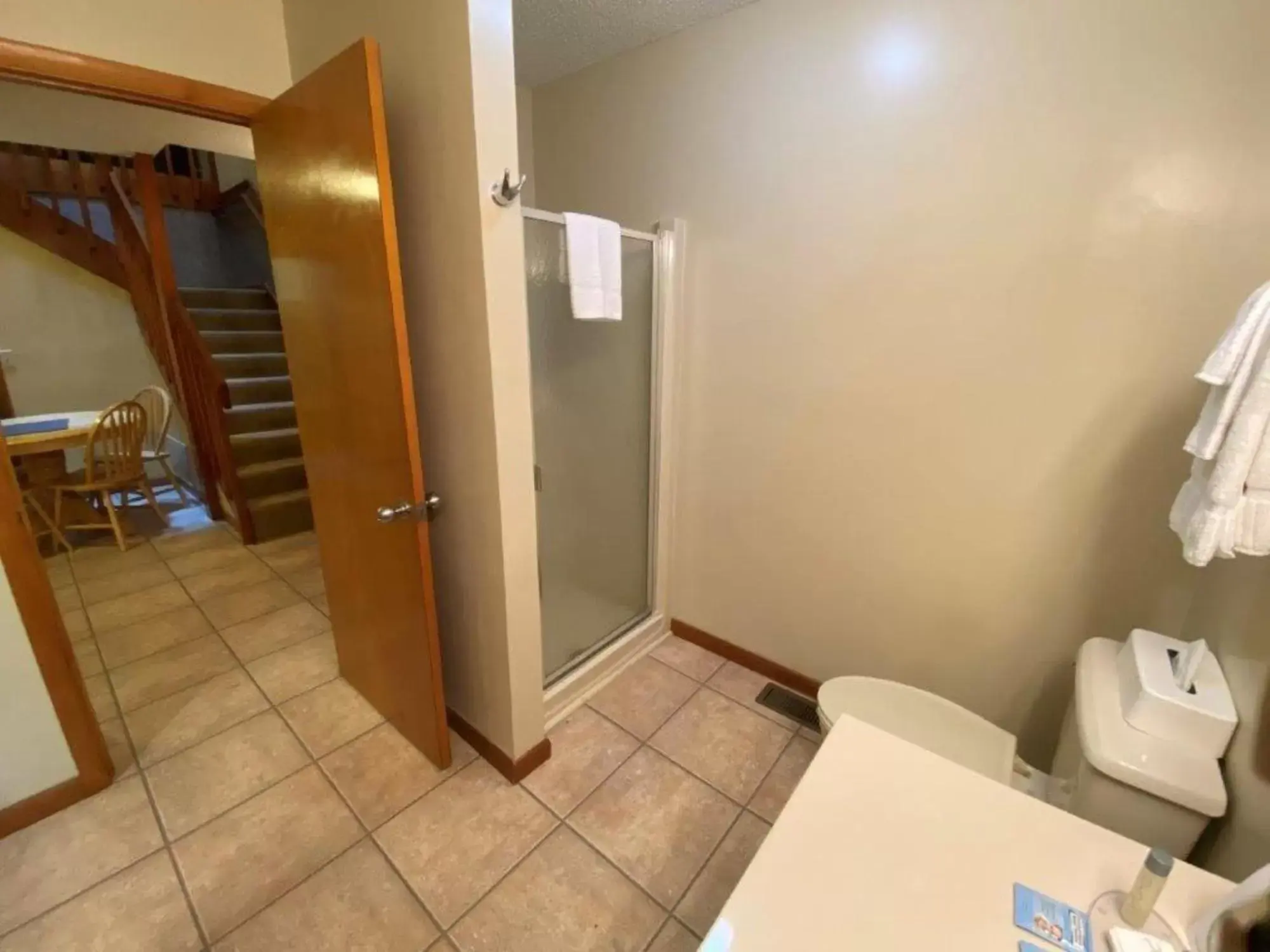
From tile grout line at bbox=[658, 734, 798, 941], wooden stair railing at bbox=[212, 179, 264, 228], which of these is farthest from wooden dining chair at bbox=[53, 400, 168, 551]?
tile grout line at bbox=[658, 734, 798, 941]

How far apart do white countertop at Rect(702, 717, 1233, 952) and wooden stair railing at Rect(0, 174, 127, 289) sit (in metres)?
5.35

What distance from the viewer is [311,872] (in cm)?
132

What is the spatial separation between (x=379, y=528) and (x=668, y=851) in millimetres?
1164

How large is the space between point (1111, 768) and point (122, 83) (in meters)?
2.49

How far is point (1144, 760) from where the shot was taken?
94cm

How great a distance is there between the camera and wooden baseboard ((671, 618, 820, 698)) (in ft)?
6.39

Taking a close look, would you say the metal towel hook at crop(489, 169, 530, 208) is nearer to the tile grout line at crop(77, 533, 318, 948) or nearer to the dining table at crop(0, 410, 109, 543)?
the tile grout line at crop(77, 533, 318, 948)

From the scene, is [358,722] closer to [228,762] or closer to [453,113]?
[228,762]

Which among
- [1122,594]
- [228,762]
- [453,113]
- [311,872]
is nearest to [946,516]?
[1122,594]

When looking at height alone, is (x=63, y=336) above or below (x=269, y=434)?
above

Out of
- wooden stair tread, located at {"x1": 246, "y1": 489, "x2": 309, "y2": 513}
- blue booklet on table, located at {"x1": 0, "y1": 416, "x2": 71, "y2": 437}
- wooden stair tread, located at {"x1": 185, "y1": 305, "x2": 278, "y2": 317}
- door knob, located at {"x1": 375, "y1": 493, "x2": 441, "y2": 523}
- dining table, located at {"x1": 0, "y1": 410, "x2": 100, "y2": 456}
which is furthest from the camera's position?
wooden stair tread, located at {"x1": 185, "y1": 305, "x2": 278, "y2": 317}

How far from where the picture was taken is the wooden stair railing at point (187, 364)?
9.74 ft

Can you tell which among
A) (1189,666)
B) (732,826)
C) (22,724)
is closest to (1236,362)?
(1189,666)

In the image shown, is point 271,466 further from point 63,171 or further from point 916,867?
point 916,867
